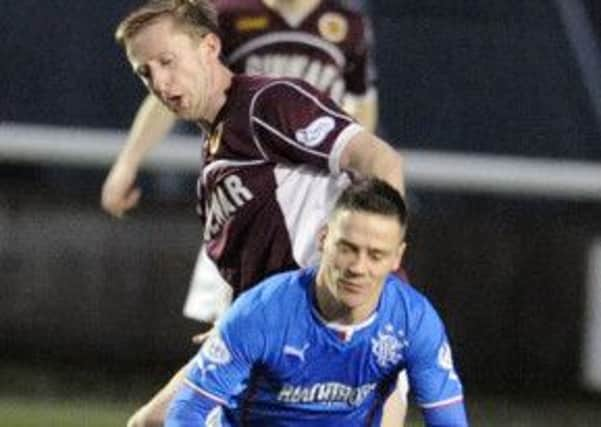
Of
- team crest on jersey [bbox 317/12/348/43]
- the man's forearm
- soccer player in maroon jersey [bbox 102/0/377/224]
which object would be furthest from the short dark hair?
team crest on jersey [bbox 317/12/348/43]

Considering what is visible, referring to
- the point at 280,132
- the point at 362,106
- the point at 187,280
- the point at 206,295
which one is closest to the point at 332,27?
A: the point at 362,106

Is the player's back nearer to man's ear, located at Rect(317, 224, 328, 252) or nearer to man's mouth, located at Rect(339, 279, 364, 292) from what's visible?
man's ear, located at Rect(317, 224, 328, 252)

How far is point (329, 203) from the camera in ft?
19.9

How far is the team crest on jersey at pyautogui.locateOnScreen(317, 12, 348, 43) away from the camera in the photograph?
8086 mm

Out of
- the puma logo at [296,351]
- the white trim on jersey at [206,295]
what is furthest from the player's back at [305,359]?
the white trim on jersey at [206,295]

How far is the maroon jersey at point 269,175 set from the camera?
5.87 metres

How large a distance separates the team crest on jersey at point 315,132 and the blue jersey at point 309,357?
0.31m

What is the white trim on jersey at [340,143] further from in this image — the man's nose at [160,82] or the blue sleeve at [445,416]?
the blue sleeve at [445,416]

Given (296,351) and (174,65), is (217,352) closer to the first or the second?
(296,351)

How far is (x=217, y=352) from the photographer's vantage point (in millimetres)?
5750

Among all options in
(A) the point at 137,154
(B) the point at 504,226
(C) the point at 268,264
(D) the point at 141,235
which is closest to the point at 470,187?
(B) the point at 504,226

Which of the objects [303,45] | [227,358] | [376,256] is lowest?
[227,358]

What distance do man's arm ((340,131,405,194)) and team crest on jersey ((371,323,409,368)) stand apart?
334 mm

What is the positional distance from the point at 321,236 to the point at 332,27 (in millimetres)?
2321
